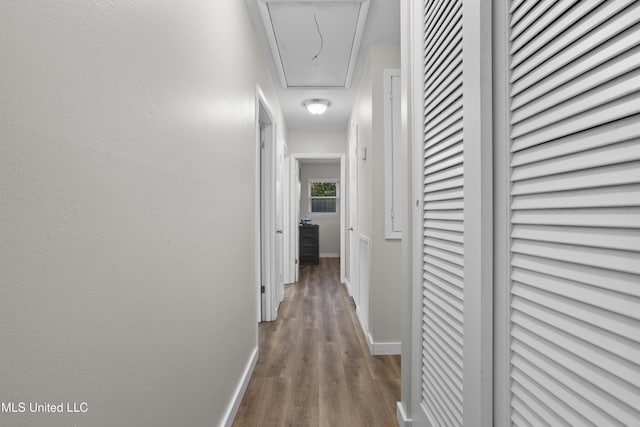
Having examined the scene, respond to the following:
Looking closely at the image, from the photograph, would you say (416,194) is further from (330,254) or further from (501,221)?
(330,254)

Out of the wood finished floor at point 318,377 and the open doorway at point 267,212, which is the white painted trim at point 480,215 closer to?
the wood finished floor at point 318,377

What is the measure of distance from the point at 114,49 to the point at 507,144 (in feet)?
3.01

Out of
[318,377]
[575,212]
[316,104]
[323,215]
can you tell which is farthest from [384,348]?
[323,215]

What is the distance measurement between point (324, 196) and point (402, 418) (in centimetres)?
682

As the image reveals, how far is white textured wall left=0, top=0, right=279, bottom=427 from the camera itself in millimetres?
561

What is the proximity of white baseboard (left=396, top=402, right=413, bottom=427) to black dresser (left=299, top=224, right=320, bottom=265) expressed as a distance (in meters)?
5.26

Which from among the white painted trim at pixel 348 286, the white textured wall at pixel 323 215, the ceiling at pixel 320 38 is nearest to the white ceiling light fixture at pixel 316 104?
the ceiling at pixel 320 38

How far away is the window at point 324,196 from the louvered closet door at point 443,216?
22.9 ft

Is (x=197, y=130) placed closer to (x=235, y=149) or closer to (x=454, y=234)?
(x=235, y=149)

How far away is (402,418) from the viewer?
174 cm

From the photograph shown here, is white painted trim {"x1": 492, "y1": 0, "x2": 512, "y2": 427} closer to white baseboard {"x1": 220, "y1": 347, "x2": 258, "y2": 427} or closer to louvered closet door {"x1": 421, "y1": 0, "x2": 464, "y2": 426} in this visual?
louvered closet door {"x1": 421, "y1": 0, "x2": 464, "y2": 426}

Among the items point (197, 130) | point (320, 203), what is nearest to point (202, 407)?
point (197, 130)

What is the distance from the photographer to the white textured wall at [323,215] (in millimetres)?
8312

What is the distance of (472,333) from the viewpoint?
90cm
